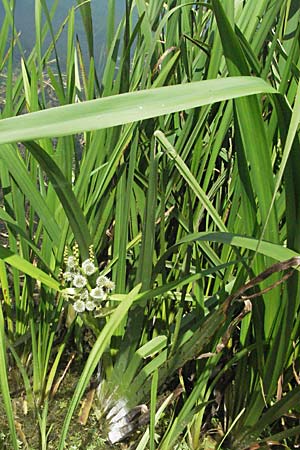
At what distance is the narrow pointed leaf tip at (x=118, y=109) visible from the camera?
0.39 m

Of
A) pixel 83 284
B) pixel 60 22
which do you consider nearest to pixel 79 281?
pixel 83 284

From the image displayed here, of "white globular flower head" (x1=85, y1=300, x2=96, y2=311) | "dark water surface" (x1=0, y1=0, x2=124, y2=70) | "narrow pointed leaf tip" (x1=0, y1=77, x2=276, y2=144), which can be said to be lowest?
"white globular flower head" (x1=85, y1=300, x2=96, y2=311)

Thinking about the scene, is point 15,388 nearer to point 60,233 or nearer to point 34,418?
point 34,418

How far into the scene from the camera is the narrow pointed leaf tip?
39cm

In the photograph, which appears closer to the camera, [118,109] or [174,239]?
[118,109]

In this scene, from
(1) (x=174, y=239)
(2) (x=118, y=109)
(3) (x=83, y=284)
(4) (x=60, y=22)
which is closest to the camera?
(2) (x=118, y=109)

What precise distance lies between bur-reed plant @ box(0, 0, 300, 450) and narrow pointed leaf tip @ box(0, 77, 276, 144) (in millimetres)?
137

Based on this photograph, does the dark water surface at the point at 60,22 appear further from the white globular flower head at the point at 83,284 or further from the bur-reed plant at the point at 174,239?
the white globular flower head at the point at 83,284

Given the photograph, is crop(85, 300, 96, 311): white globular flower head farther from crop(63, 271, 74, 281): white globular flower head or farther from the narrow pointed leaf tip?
the narrow pointed leaf tip

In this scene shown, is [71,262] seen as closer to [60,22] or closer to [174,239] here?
[174,239]

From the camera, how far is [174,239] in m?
1.05

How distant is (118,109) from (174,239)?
2.10 feet

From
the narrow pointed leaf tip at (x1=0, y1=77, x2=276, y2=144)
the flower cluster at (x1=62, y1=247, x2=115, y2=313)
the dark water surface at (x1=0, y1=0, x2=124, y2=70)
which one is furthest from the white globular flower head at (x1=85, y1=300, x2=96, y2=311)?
the dark water surface at (x1=0, y1=0, x2=124, y2=70)

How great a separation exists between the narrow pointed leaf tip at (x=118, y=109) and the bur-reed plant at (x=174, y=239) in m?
0.14
